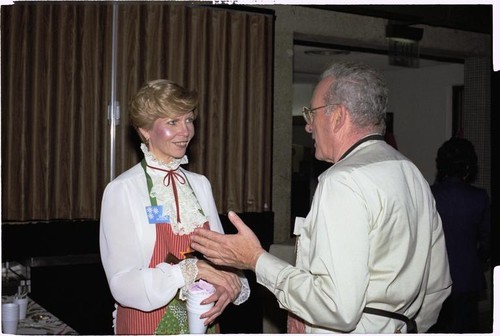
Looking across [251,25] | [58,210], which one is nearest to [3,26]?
[58,210]

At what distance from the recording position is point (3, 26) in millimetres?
4211

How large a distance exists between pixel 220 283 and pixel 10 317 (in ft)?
2.50

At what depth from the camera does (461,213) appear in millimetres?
3660

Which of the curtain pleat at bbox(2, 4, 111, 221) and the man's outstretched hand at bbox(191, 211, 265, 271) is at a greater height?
the curtain pleat at bbox(2, 4, 111, 221)

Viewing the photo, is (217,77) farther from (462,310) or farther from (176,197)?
(176,197)

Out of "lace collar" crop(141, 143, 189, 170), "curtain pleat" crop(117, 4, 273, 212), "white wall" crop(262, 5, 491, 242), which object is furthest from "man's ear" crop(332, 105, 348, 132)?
"white wall" crop(262, 5, 491, 242)

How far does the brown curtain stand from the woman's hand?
2.39m

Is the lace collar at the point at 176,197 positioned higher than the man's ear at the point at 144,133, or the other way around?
the man's ear at the point at 144,133

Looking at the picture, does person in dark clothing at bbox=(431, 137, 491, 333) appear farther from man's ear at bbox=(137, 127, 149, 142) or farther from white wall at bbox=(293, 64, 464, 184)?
white wall at bbox=(293, 64, 464, 184)

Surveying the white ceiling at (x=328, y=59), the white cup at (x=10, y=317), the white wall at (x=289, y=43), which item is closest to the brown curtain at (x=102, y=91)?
the white wall at (x=289, y=43)

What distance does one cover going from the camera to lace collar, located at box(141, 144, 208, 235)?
7.99 ft

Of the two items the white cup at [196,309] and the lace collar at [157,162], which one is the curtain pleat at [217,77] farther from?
the white cup at [196,309]

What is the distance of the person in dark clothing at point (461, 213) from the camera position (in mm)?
3662

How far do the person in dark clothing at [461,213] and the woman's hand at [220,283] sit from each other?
1.77 metres
